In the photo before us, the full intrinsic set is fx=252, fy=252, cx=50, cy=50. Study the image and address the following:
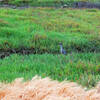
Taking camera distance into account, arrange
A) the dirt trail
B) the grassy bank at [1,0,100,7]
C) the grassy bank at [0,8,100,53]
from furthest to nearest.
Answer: the grassy bank at [1,0,100,7], the grassy bank at [0,8,100,53], the dirt trail

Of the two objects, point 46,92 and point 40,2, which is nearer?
point 46,92

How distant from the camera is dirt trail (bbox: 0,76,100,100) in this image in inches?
59.6

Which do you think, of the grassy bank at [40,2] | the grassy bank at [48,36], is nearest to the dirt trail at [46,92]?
the grassy bank at [48,36]

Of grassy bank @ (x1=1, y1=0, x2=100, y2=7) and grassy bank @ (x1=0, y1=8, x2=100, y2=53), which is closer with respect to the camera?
grassy bank @ (x1=0, y1=8, x2=100, y2=53)

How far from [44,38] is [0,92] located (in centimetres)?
513

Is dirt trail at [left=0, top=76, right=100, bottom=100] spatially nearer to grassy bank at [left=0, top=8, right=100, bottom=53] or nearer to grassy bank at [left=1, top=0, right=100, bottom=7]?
grassy bank at [left=0, top=8, right=100, bottom=53]

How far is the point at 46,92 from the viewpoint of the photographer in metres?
1.58

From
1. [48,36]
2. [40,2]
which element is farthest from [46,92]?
[40,2]

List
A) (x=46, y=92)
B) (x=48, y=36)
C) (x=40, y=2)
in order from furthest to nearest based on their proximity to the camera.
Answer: (x=40, y=2) < (x=48, y=36) < (x=46, y=92)

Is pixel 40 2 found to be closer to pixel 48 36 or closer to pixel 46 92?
pixel 48 36

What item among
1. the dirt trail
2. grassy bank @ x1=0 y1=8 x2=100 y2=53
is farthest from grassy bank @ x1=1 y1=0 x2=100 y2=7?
the dirt trail

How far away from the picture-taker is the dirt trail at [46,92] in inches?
59.6

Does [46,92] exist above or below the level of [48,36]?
above

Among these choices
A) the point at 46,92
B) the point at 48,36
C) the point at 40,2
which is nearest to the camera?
the point at 46,92
